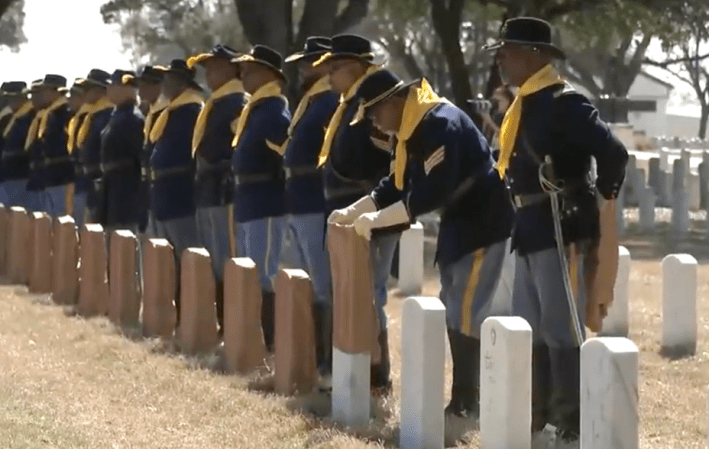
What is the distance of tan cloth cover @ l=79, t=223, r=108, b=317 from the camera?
13672 millimetres

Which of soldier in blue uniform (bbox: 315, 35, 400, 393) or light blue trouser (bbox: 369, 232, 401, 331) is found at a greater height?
soldier in blue uniform (bbox: 315, 35, 400, 393)

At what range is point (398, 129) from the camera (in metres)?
8.56

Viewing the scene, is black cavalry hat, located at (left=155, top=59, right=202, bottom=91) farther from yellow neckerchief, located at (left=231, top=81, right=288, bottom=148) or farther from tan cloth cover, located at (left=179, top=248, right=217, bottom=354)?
tan cloth cover, located at (left=179, top=248, right=217, bottom=354)

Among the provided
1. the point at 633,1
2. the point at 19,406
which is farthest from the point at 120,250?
the point at 633,1

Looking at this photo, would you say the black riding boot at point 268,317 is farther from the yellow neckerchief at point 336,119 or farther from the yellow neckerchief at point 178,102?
the yellow neckerchief at point 178,102

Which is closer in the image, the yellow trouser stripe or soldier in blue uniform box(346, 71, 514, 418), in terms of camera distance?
soldier in blue uniform box(346, 71, 514, 418)

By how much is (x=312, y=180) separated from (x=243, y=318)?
3.17ft

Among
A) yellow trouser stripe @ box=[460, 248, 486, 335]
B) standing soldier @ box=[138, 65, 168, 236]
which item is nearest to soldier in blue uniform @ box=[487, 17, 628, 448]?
yellow trouser stripe @ box=[460, 248, 486, 335]

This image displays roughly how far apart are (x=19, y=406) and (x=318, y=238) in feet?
7.34

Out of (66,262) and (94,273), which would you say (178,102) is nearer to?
(94,273)

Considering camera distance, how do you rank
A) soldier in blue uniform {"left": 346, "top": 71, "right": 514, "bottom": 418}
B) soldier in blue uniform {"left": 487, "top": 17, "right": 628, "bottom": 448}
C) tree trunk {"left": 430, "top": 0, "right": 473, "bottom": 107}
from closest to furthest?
1. soldier in blue uniform {"left": 487, "top": 17, "right": 628, "bottom": 448}
2. soldier in blue uniform {"left": 346, "top": 71, "right": 514, "bottom": 418}
3. tree trunk {"left": 430, "top": 0, "right": 473, "bottom": 107}

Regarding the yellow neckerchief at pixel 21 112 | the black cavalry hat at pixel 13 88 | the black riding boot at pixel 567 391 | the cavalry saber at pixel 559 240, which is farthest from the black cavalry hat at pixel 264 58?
the black cavalry hat at pixel 13 88

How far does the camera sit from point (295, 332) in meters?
9.53

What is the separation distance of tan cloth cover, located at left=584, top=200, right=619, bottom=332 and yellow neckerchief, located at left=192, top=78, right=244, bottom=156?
418cm
